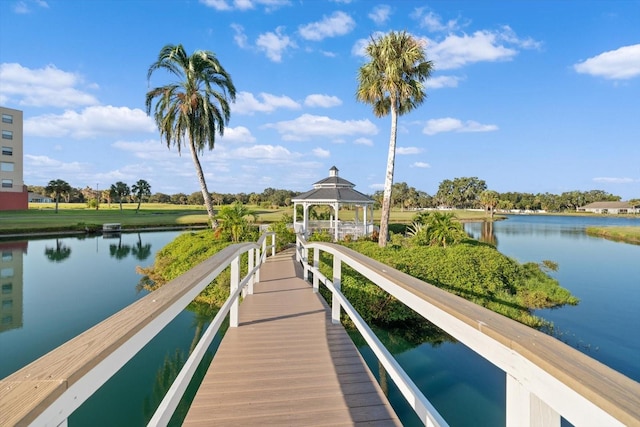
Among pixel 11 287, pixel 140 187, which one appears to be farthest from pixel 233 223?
pixel 140 187

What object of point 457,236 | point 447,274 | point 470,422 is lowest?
point 470,422

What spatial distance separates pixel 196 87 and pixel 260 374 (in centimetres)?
1674

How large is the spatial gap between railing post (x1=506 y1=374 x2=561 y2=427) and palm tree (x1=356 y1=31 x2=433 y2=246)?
12457 millimetres

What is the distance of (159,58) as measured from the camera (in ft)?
53.2

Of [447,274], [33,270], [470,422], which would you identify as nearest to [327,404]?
[470,422]

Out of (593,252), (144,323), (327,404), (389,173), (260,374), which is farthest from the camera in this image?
(593,252)

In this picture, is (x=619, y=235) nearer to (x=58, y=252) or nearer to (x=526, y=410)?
(x=526, y=410)

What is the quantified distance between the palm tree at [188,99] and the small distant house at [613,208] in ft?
342

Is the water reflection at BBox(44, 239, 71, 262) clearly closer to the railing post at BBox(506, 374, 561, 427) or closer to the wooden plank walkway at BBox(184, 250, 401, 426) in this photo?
the wooden plank walkway at BBox(184, 250, 401, 426)

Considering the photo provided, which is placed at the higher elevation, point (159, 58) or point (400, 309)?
point (159, 58)

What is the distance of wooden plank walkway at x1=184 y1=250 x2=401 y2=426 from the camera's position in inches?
86.9

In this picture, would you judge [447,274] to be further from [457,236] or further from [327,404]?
[327,404]

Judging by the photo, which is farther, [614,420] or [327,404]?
[327,404]

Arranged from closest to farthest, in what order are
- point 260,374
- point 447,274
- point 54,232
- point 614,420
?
point 614,420 < point 260,374 < point 447,274 < point 54,232
